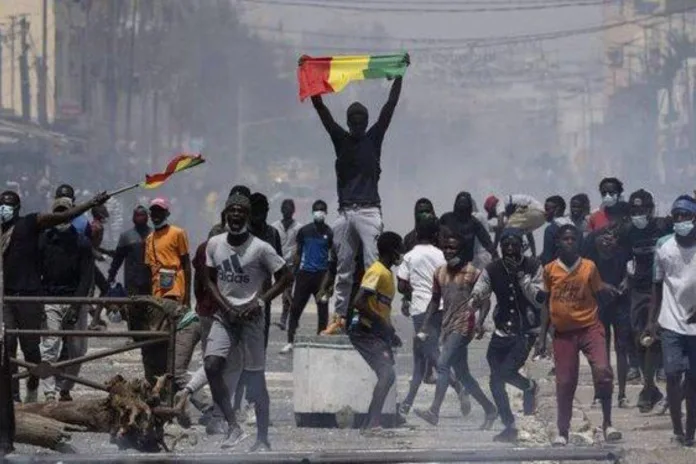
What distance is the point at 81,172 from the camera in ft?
223

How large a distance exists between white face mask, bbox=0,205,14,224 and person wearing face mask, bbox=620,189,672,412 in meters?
4.61

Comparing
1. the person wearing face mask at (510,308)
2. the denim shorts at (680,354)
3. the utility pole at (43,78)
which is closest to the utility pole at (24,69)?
the utility pole at (43,78)

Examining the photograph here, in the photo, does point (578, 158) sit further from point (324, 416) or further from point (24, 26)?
point (324, 416)

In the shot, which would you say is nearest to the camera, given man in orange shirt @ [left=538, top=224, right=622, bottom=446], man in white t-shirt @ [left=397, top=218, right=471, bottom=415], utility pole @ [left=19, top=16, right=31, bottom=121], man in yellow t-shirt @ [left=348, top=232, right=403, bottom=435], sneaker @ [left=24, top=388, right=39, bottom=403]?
man in orange shirt @ [left=538, top=224, right=622, bottom=446]

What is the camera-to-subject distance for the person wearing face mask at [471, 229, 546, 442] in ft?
44.9

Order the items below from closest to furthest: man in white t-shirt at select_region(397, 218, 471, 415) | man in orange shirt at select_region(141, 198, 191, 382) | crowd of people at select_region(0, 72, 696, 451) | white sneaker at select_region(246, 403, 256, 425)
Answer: crowd of people at select_region(0, 72, 696, 451) < white sneaker at select_region(246, 403, 256, 425) < man in orange shirt at select_region(141, 198, 191, 382) < man in white t-shirt at select_region(397, 218, 471, 415)

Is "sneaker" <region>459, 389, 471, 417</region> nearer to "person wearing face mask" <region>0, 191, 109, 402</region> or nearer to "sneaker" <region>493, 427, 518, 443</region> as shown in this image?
"sneaker" <region>493, 427, 518, 443</region>

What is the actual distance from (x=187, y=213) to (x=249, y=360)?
199 feet

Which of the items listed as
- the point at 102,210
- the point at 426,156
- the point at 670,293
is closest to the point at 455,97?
the point at 426,156

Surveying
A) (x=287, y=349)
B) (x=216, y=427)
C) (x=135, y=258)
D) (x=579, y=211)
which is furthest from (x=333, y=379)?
(x=287, y=349)

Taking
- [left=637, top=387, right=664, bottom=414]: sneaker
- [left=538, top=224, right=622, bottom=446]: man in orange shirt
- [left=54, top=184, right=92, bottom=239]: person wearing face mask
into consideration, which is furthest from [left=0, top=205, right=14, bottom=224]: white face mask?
[left=637, top=387, right=664, bottom=414]: sneaker

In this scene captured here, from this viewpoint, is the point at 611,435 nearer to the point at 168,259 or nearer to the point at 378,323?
the point at 378,323

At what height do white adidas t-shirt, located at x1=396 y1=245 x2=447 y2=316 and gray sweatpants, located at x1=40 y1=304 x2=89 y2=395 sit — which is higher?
white adidas t-shirt, located at x1=396 y1=245 x2=447 y2=316

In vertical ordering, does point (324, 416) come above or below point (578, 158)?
below
